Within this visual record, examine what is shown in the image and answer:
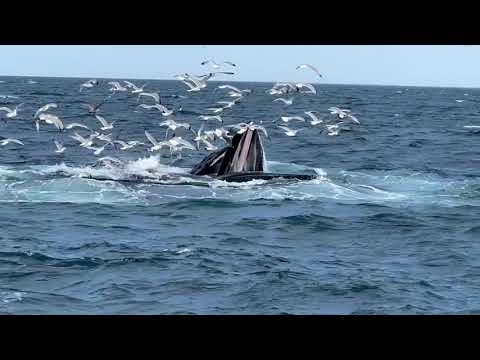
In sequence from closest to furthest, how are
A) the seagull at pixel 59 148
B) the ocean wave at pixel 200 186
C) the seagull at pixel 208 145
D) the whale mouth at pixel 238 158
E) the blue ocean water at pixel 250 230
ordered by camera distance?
the blue ocean water at pixel 250 230 → the ocean wave at pixel 200 186 → the whale mouth at pixel 238 158 → the seagull at pixel 208 145 → the seagull at pixel 59 148

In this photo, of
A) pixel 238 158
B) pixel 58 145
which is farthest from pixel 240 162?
pixel 58 145

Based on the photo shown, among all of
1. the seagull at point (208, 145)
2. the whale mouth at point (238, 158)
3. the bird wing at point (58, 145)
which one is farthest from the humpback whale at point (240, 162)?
the bird wing at point (58, 145)

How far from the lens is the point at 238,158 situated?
14398 mm

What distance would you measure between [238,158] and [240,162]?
8 centimetres

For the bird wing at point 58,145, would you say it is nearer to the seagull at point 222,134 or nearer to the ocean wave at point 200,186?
the ocean wave at point 200,186

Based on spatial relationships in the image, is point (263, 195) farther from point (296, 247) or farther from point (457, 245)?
point (457, 245)

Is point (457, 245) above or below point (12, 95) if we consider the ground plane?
below

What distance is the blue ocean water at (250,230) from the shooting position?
329 inches

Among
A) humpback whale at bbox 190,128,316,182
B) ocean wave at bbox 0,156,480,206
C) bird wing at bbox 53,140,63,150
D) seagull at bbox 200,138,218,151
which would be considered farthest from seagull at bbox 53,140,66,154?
humpback whale at bbox 190,128,316,182

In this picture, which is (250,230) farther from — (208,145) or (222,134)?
(208,145)

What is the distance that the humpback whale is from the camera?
14117 mm
